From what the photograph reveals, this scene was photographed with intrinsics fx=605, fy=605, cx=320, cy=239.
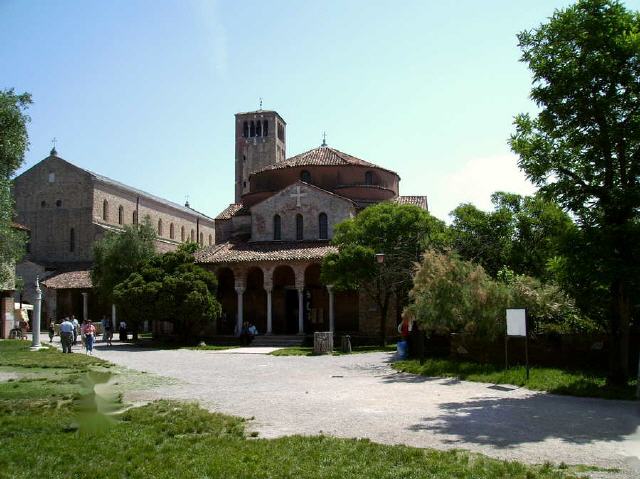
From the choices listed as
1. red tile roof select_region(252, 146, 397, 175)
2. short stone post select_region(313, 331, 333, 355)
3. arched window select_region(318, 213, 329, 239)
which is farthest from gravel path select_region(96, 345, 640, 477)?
red tile roof select_region(252, 146, 397, 175)

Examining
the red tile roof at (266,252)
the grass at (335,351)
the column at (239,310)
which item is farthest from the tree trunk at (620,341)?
the column at (239,310)

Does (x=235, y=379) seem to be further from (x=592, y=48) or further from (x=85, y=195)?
(x=85, y=195)

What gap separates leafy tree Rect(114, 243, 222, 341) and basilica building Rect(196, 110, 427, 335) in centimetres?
393


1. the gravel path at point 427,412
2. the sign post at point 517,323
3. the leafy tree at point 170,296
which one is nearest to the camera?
the gravel path at point 427,412

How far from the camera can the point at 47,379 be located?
52.7 feet

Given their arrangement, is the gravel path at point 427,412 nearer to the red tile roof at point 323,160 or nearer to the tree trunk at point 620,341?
the tree trunk at point 620,341

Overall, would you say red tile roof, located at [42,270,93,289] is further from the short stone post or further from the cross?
the short stone post

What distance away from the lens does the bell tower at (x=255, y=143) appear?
72.1 metres

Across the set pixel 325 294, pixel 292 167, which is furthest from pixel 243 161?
pixel 325 294

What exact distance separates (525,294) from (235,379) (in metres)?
9.37

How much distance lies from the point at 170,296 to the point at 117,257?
11566mm

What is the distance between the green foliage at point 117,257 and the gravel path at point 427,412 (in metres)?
24.5

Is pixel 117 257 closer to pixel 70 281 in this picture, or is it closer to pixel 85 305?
pixel 85 305

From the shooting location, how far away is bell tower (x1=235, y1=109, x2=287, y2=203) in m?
72.1
